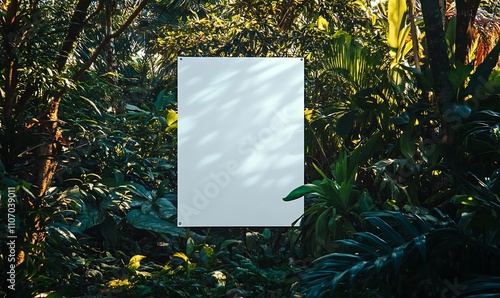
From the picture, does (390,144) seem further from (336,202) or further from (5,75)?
(5,75)

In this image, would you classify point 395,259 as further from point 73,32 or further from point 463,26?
point 73,32

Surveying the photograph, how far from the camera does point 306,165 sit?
19.3ft

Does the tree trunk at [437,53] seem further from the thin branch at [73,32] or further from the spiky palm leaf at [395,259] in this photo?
the thin branch at [73,32]

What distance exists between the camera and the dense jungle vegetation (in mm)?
3436

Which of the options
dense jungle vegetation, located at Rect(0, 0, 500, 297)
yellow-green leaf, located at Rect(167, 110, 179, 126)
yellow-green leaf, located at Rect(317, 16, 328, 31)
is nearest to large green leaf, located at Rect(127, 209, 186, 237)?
dense jungle vegetation, located at Rect(0, 0, 500, 297)

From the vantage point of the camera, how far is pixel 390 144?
198 inches

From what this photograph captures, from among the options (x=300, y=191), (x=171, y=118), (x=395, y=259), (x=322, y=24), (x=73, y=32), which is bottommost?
(x=395, y=259)

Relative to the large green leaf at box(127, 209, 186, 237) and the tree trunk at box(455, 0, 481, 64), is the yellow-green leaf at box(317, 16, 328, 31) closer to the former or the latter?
the tree trunk at box(455, 0, 481, 64)

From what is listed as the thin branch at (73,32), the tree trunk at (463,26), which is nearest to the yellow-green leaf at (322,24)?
the tree trunk at (463,26)

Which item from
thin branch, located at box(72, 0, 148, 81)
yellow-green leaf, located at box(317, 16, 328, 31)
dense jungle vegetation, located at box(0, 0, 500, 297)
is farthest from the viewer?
yellow-green leaf, located at box(317, 16, 328, 31)

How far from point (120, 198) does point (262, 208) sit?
107 centimetres

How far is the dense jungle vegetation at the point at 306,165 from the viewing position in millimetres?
3436

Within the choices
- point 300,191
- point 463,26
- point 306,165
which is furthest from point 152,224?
point 463,26

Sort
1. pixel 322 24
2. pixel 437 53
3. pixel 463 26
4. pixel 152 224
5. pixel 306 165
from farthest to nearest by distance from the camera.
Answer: pixel 322 24
pixel 306 165
pixel 152 224
pixel 463 26
pixel 437 53
